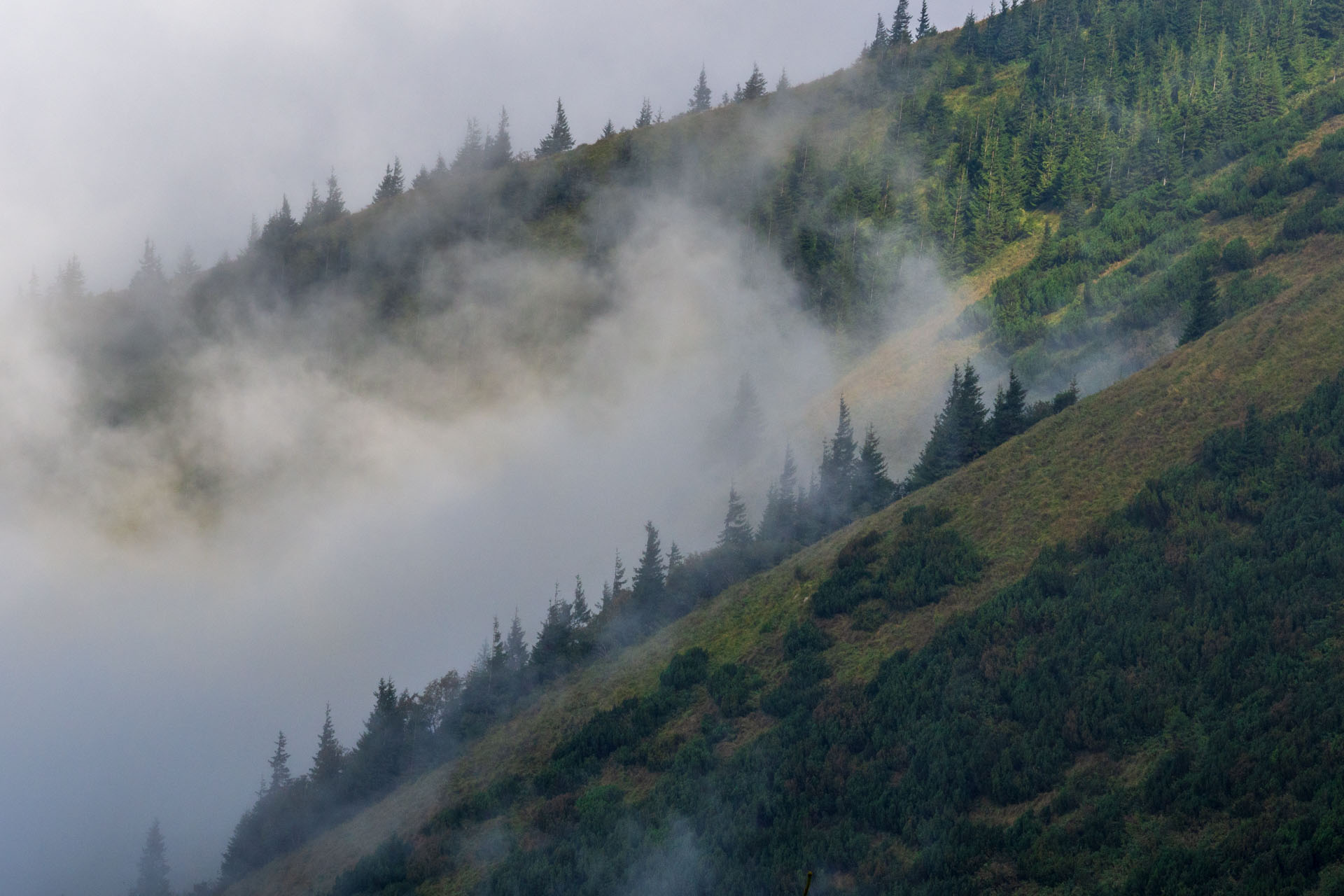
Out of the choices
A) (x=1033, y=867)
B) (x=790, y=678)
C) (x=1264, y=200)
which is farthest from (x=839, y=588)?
(x=1264, y=200)

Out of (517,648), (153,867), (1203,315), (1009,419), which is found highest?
(1203,315)

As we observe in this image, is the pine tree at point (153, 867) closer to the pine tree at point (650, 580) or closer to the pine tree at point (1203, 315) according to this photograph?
the pine tree at point (650, 580)

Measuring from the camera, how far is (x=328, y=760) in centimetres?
7312

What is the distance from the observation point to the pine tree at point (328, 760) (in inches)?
2749

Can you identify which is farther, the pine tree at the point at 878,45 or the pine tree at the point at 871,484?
the pine tree at the point at 878,45

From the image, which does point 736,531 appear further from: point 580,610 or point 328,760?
point 328,760

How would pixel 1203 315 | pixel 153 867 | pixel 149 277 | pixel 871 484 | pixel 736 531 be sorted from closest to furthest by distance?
pixel 1203 315 → pixel 871 484 → pixel 736 531 → pixel 153 867 → pixel 149 277

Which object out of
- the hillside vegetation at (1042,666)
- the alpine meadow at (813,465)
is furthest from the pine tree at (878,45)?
the hillside vegetation at (1042,666)

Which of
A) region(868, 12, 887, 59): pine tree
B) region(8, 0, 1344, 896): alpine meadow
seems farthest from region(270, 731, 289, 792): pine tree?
region(868, 12, 887, 59): pine tree

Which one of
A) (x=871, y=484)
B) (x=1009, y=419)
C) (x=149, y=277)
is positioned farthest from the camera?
(x=149, y=277)

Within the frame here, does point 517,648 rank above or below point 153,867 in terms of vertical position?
above

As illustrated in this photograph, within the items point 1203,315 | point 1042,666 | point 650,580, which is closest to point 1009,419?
point 1203,315

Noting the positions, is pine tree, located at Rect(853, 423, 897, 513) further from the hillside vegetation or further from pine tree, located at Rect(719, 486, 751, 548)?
pine tree, located at Rect(719, 486, 751, 548)

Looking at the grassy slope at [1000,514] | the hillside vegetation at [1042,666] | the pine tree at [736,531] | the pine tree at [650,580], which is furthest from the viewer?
the pine tree at [736,531]
